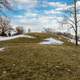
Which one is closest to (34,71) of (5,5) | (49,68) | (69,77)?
(49,68)

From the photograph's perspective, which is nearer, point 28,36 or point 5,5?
point 5,5

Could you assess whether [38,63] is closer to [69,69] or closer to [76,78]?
[69,69]

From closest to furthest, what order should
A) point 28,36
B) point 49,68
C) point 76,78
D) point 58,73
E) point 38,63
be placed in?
point 76,78
point 58,73
point 49,68
point 38,63
point 28,36

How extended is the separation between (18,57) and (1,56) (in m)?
1.19

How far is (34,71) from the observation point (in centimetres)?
1152

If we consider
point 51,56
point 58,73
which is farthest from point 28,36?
point 58,73

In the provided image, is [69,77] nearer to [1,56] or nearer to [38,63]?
[38,63]

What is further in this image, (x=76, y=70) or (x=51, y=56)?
(x=51, y=56)

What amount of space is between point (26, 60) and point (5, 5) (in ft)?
12.8

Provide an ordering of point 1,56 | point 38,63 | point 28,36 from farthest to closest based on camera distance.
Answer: point 28,36 → point 1,56 → point 38,63

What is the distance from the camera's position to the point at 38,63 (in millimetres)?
13344

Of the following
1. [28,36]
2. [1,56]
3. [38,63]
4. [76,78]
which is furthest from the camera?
[28,36]

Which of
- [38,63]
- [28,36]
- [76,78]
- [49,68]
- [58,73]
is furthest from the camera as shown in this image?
[28,36]

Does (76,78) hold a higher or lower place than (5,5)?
lower
